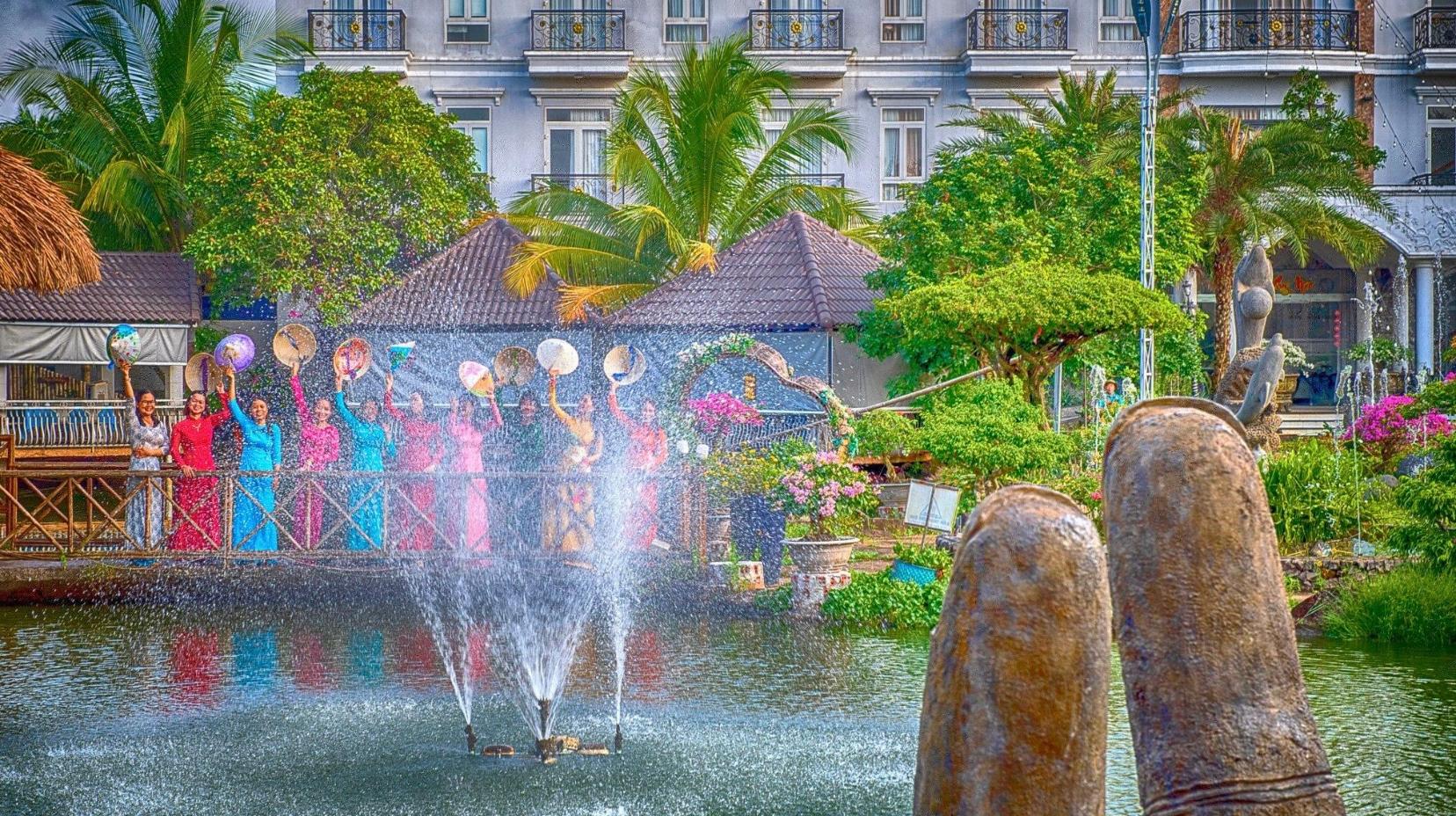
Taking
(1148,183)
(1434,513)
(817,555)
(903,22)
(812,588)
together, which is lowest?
(812,588)

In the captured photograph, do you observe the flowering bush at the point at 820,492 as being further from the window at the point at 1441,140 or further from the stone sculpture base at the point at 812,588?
the window at the point at 1441,140

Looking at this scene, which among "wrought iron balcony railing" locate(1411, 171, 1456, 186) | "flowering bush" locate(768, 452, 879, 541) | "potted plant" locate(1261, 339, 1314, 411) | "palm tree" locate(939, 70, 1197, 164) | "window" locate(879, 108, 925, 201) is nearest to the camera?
"flowering bush" locate(768, 452, 879, 541)

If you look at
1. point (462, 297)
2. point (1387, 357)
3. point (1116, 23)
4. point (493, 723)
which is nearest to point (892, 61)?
point (1116, 23)

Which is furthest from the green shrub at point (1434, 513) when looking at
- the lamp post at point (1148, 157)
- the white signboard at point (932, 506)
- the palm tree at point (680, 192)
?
the palm tree at point (680, 192)

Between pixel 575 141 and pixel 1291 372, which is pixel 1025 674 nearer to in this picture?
pixel 1291 372

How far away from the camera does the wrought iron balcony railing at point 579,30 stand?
3130cm

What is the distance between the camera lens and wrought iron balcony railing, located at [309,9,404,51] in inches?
1214

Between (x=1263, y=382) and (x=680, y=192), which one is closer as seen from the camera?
(x=1263, y=382)

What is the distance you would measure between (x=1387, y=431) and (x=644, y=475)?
29.7 feet

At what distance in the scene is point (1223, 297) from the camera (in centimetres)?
2812

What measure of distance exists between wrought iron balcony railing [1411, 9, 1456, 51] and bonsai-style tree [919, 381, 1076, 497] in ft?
71.8

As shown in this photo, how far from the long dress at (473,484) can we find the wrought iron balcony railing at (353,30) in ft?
60.3

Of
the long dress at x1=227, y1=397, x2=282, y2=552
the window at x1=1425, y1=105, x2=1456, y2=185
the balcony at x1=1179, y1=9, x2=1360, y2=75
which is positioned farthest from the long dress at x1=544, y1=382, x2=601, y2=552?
the window at x1=1425, y1=105, x2=1456, y2=185

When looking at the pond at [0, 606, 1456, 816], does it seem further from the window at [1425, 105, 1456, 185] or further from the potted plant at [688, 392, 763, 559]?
the window at [1425, 105, 1456, 185]
